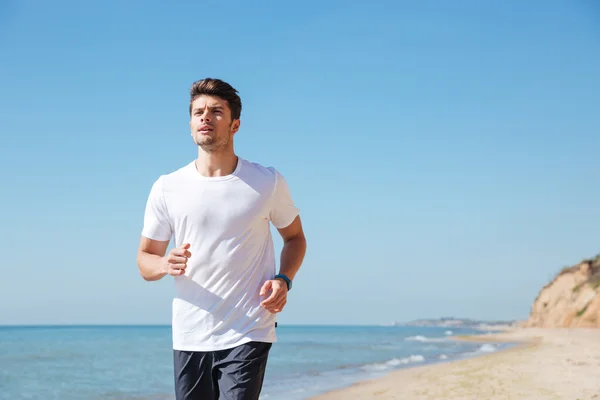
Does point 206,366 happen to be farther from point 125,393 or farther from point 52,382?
point 52,382

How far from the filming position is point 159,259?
9.62ft

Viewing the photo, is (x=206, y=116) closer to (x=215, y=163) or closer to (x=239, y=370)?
(x=215, y=163)

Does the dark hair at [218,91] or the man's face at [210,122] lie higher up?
the dark hair at [218,91]

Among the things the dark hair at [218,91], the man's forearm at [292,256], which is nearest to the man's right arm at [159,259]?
the man's forearm at [292,256]

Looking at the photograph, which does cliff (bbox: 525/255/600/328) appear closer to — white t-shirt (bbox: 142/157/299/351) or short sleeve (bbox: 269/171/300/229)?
short sleeve (bbox: 269/171/300/229)

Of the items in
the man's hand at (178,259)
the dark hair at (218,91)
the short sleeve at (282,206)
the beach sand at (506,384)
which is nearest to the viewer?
the man's hand at (178,259)

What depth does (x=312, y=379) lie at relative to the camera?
1588 cm

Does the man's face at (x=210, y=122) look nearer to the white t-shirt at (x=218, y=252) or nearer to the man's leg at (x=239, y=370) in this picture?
the white t-shirt at (x=218, y=252)

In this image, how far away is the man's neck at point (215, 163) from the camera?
3021 millimetres

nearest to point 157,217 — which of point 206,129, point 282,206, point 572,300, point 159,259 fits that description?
point 159,259

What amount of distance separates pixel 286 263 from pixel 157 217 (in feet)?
2.19

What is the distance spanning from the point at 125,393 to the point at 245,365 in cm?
1255

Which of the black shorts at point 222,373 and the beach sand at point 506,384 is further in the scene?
the beach sand at point 506,384

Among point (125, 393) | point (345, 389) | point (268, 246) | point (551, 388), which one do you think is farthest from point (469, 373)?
point (268, 246)
